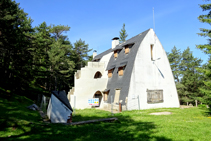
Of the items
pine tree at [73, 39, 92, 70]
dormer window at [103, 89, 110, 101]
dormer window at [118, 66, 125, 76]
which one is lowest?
dormer window at [103, 89, 110, 101]

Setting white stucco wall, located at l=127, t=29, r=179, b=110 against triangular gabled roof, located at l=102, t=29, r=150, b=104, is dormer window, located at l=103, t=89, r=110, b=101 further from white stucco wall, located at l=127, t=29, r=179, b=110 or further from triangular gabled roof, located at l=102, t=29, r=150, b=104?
white stucco wall, located at l=127, t=29, r=179, b=110

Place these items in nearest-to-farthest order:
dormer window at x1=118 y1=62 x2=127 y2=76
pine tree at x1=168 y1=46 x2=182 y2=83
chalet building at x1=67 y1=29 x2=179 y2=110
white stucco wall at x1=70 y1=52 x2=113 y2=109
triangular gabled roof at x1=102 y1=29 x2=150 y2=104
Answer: chalet building at x1=67 y1=29 x2=179 y2=110, triangular gabled roof at x1=102 y1=29 x2=150 y2=104, dormer window at x1=118 y1=62 x2=127 y2=76, white stucco wall at x1=70 y1=52 x2=113 y2=109, pine tree at x1=168 y1=46 x2=182 y2=83

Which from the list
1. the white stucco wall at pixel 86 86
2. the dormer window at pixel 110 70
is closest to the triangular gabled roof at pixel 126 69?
the dormer window at pixel 110 70

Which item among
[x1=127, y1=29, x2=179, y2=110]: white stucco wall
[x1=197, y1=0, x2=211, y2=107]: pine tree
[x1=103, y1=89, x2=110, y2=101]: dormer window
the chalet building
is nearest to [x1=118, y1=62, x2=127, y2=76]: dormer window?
the chalet building

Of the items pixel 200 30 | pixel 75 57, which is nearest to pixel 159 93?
pixel 200 30

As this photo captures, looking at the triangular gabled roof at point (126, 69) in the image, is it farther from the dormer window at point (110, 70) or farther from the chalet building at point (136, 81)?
the dormer window at point (110, 70)

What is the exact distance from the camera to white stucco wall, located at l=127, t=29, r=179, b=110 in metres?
19.7

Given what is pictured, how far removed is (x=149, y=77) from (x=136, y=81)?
2.30 meters

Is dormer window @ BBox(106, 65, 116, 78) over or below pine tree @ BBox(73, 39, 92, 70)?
below

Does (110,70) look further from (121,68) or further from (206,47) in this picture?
(206,47)

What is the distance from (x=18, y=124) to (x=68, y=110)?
3.13 meters

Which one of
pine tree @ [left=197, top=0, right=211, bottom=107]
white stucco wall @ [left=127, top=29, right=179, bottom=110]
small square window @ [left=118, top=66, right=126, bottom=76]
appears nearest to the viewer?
pine tree @ [left=197, top=0, right=211, bottom=107]

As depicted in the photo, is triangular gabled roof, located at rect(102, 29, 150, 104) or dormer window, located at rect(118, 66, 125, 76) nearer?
triangular gabled roof, located at rect(102, 29, 150, 104)

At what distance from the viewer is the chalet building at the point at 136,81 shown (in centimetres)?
1986
